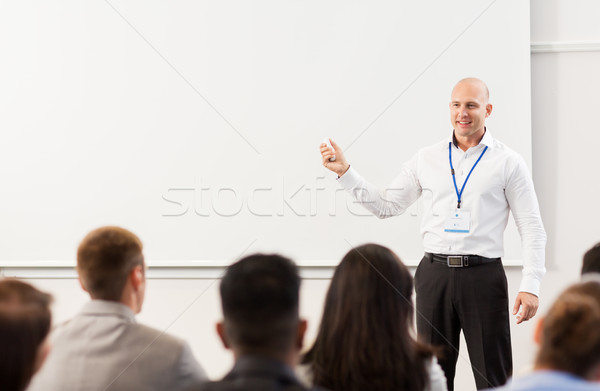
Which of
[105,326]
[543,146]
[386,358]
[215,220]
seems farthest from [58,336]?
[543,146]

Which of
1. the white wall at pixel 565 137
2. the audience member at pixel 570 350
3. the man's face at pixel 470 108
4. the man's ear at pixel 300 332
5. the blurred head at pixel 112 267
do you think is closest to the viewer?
the audience member at pixel 570 350

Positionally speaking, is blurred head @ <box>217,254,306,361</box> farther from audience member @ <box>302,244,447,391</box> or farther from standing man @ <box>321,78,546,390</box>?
standing man @ <box>321,78,546,390</box>

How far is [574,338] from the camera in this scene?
0.99 m

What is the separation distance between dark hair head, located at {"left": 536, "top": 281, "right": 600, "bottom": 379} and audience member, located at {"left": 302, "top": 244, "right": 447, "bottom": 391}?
393 millimetres

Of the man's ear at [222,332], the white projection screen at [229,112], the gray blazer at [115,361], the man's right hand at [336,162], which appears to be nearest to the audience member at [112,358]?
the gray blazer at [115,361]

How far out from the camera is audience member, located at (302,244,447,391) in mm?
1337

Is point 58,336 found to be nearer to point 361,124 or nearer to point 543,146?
point 361,124

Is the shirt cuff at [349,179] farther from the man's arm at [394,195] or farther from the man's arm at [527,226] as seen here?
the man's arm at [527,226]

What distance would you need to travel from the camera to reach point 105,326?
1492mm

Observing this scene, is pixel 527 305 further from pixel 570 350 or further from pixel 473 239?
pixel 570 350

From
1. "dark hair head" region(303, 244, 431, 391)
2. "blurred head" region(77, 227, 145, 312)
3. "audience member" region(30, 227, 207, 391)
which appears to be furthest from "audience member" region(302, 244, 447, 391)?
"blurred head" region(77, 227, 145, 312)

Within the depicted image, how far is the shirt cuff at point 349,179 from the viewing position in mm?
2689

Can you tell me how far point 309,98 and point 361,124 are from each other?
0.31m

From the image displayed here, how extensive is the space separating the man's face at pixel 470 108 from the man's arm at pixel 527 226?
236mm
